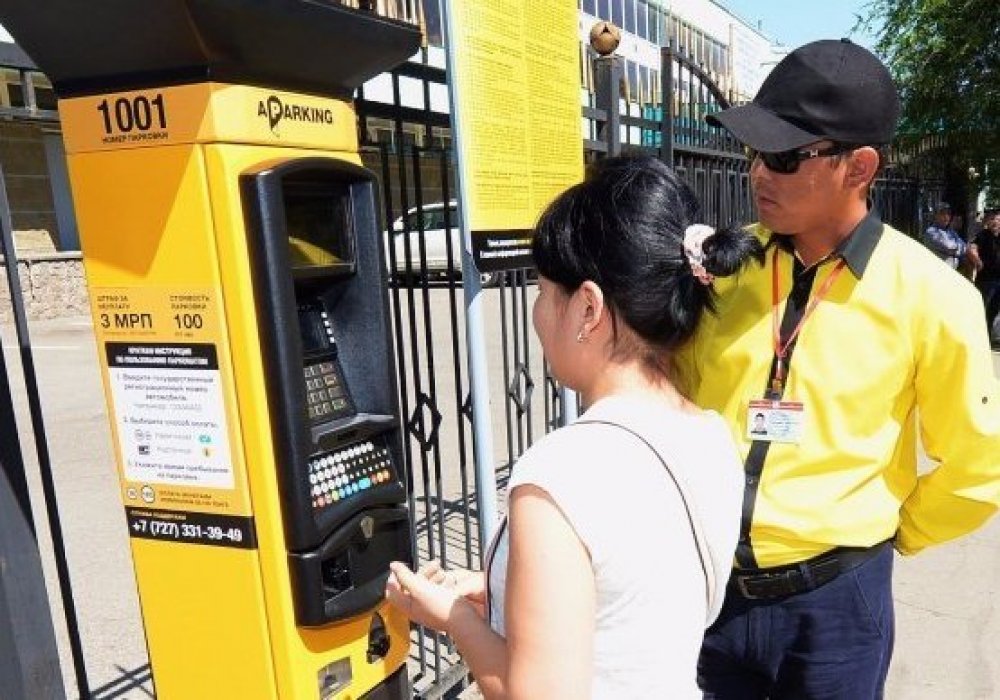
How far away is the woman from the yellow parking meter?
1.65ft

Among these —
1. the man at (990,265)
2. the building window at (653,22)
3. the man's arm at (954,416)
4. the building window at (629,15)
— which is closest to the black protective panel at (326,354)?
the man's arm at (954,416)

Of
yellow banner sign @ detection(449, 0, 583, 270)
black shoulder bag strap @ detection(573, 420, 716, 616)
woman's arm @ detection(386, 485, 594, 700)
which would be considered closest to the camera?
woman's arm @ detection(386, 485, 594, 700)

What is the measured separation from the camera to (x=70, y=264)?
11844 millimetres

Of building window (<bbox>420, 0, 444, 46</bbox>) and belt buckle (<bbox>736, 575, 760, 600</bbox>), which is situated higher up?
building window (<bbox>420, 0, 444, 46</bbox>)

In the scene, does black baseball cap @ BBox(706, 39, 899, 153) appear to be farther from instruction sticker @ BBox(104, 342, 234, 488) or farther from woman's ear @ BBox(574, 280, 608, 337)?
instruction sticker @ BBox(104, 342, 234, 488)

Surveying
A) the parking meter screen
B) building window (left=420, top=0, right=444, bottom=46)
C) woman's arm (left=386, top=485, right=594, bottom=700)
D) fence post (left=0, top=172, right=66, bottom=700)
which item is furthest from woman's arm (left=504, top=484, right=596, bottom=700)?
building window (left=420, top=0, right=444, bottom=46)

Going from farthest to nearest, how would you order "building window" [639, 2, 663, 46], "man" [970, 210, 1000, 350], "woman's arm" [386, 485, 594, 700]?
"building window" [639, 2, 663, 46] → "man" [970, 210, 1000, 350] → "woman's arm" [386, 485, 594, 700]

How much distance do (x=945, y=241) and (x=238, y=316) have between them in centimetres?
984

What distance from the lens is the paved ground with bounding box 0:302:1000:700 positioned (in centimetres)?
306

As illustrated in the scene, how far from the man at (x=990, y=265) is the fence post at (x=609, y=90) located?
6869 mm

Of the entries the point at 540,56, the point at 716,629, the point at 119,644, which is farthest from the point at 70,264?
the point at 716,629

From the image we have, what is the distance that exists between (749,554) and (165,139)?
4.51 feet

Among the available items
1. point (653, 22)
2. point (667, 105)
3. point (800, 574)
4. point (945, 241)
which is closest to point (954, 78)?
point (945, 241)

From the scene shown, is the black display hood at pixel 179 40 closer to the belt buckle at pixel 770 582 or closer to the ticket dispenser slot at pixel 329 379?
the ticket dispenser slot at pixel 329 379
